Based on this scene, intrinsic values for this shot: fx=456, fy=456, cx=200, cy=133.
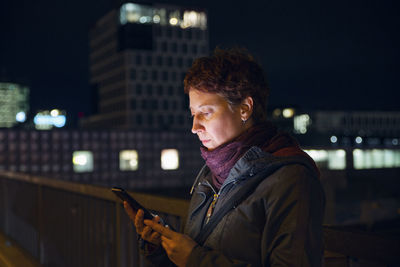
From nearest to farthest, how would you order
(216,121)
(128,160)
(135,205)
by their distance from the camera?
(216,121)
(135,205)
(128,160)

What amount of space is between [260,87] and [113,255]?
2.64 m

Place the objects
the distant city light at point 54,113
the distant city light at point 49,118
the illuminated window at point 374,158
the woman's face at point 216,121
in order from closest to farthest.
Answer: the woman's face at point 216,121, the illuminated window at point 374,158, the distant city light at point 54,113, the distant city light at point 49,118

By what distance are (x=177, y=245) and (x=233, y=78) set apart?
0.71m

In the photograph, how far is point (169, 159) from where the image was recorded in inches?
1884

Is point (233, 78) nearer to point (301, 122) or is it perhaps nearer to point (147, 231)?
point (147, 231)

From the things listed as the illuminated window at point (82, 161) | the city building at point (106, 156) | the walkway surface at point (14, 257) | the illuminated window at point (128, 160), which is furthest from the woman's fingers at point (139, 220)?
the illuminated window at point (128, 160)

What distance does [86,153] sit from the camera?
138 feet

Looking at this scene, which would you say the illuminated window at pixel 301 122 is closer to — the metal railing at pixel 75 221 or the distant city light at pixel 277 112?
the distant city light at pixel 277 112

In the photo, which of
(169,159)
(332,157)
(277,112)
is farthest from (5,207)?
(277,112)

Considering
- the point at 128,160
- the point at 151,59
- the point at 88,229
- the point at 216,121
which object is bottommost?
the point at 128,160

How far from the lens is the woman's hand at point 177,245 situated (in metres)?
1.76

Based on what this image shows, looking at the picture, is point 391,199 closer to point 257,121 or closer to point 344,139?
point 257,121

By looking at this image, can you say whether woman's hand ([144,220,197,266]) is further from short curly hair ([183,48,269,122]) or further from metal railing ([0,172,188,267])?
metal railing ([0,172,188,267])

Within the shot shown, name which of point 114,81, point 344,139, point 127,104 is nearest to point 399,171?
point 127,104
